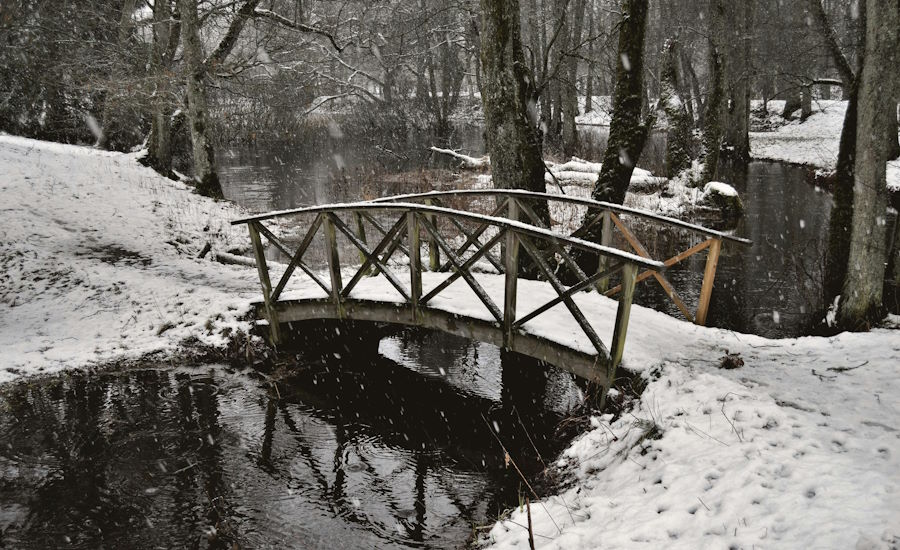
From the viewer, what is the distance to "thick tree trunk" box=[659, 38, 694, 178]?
14501 millimetres

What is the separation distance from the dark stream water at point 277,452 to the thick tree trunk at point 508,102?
2.77 meters

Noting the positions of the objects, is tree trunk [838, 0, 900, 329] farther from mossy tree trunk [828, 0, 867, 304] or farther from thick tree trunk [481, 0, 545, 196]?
thick tree trunk [481, 0, 545, 196]

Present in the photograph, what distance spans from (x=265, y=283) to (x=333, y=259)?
3.82 feet

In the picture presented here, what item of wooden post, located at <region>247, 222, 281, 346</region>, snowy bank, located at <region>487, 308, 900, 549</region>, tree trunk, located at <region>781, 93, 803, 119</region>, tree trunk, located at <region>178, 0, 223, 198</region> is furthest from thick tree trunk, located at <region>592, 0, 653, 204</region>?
tree trunk, located at <region>781, 93, 803, 119</region>

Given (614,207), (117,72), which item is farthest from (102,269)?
(614,207)

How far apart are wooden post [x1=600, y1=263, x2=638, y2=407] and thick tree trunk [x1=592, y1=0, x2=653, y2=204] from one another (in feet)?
13.7

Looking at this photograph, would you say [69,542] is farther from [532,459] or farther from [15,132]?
[15,132]

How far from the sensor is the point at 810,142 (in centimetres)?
2408

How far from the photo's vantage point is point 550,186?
1544 cm

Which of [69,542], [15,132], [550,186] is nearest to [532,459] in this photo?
[69,542]

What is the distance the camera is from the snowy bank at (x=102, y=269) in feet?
24.7

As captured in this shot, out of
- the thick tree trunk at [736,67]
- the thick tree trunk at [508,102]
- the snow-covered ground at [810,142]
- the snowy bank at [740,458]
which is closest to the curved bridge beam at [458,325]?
the snowy bank at [740,458]

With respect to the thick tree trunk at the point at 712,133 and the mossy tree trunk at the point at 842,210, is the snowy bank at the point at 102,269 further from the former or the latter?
the thick tree trunk at the point at 712,133

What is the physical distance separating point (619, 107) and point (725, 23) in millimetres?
10093
